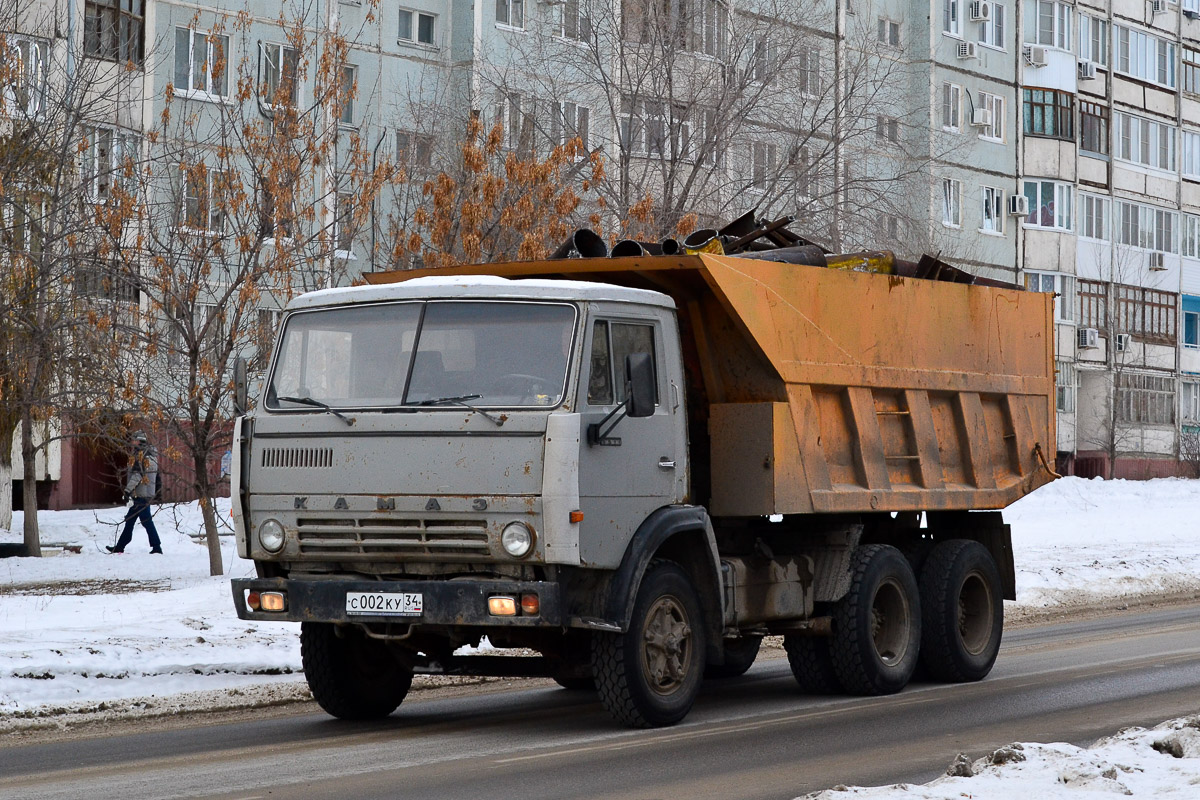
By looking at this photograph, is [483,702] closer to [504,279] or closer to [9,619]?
[504,279]

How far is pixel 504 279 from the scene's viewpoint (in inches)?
407

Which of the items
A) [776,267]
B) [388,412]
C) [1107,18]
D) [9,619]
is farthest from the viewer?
[1107,18]

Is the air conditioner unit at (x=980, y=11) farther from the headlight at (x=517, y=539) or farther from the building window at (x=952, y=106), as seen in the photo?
the headlight at (x=517, y=539)

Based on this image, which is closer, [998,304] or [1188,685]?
[1188,685]

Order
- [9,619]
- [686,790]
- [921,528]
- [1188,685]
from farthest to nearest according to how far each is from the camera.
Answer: [9,619] → [921,528] → [1188,685] → [686,790]

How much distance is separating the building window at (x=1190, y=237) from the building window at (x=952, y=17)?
1262 centimetres

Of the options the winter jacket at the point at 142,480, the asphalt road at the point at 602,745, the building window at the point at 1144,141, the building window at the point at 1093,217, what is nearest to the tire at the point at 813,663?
the asphalt road at the point at 602,745

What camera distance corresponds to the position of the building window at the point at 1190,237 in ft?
205

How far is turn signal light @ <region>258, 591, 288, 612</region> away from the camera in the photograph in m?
10.0

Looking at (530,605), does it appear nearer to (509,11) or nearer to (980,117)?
(509,11)

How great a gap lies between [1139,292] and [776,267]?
51806 millimetres

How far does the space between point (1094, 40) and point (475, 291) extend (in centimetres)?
5292

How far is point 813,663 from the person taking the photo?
40.0 feet

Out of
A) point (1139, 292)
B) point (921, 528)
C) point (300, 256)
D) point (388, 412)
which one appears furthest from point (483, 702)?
point (1139, 292)
